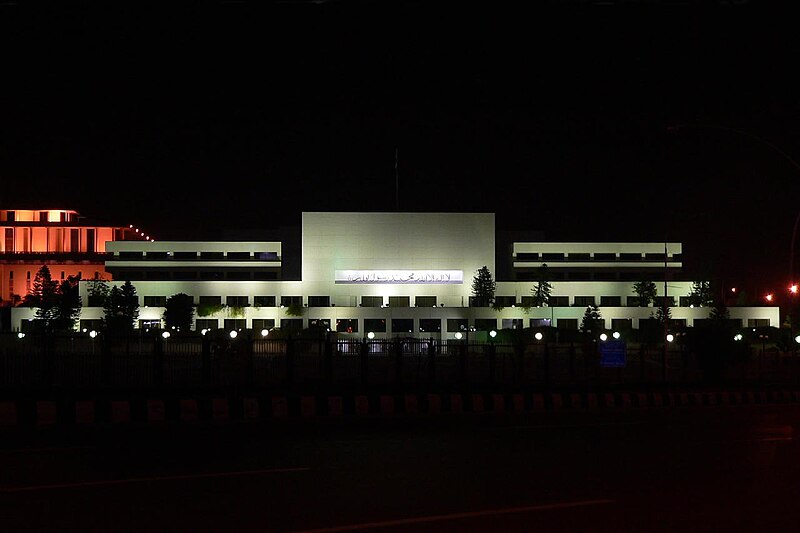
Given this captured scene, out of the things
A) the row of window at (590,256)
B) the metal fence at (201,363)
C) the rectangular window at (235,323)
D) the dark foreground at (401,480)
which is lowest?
the dark foreground at (401,480)

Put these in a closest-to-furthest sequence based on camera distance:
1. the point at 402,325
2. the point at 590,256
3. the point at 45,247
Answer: the point at 402,325 < the point at 590,256 < the point at 45,247

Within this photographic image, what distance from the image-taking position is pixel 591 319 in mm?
83812

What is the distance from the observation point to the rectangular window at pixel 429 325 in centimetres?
8649

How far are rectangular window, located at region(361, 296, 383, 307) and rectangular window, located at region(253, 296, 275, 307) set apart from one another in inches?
353

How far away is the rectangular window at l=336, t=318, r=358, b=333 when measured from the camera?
8662 cm

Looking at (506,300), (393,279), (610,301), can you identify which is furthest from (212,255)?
(610,301)

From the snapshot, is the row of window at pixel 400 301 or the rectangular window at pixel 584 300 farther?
the rectangular window at pixel 584 300

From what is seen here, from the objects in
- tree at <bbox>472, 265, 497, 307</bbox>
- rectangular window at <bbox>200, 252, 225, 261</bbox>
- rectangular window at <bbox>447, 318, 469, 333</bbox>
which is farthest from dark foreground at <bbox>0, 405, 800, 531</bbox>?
rectangular window at <bbox>200, 252, 225, 261</bbox>

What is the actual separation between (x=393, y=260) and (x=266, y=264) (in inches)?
519

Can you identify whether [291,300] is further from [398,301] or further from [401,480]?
[401,480]

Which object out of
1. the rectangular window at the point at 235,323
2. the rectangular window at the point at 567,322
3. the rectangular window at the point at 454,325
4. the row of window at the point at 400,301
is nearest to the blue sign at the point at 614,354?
the rectangular window at the point at 454,325

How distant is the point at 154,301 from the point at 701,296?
2117 inches

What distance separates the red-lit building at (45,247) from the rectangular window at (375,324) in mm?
41485

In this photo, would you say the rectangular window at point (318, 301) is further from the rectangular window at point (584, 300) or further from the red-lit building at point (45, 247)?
the red-lit building at point (45, 247)
